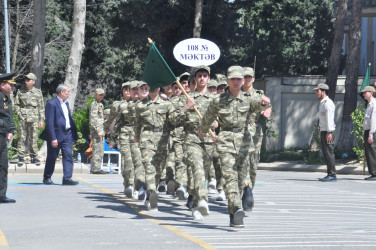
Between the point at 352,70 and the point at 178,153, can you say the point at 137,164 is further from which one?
the point at 352,70

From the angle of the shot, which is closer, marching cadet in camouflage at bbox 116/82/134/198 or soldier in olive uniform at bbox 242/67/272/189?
soldier in olive uniform at bbox 242/67/272/189

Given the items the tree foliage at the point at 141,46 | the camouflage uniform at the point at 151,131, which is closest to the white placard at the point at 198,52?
the camouflage uniform at the point at 151,131

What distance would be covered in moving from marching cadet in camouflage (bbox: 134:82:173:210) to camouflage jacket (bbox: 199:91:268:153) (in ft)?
6.52

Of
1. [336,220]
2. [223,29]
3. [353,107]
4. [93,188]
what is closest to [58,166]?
[93,188]

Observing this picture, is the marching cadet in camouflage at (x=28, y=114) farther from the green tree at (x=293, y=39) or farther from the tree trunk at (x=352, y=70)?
the green tree at (x=293, y=39)

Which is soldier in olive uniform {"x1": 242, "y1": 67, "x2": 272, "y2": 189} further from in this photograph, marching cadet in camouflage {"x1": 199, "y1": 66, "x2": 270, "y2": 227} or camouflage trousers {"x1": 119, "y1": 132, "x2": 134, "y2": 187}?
camouflage trousers {"x1": 119, "y1": 132, "x2": 134, "y2": 187}

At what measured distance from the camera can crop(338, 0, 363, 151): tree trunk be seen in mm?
25906

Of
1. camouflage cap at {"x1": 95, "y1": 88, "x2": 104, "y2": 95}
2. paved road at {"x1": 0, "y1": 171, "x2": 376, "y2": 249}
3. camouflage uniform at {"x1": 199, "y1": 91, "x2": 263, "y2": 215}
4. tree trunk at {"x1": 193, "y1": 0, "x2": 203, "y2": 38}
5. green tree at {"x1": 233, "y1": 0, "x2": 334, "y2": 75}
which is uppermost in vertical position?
green tree at {"x1": 233, "y1": 0, "x2": 334, "y2": 75}

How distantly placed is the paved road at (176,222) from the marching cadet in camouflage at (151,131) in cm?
45

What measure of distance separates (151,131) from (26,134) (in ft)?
33.6

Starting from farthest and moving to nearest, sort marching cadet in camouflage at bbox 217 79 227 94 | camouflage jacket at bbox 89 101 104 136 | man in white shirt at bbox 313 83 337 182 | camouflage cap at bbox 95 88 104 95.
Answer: camouflage jacket at bbox 89 101 104 136, camouflage cap at bbox 95 88 104 95, man in white shirt at bbox 313 83 337 182, marching cadet in camouflage at bbox 217 79 227 94

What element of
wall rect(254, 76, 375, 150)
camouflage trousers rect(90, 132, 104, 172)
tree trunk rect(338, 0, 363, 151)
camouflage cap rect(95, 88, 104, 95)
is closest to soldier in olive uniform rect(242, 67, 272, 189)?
camouflage cap rect(95, 88, 104, 95)

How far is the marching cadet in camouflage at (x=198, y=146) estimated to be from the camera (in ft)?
36.0

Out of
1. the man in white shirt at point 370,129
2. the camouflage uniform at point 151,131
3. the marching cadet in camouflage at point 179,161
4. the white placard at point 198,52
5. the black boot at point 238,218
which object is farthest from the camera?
the white placard at point 198,52
